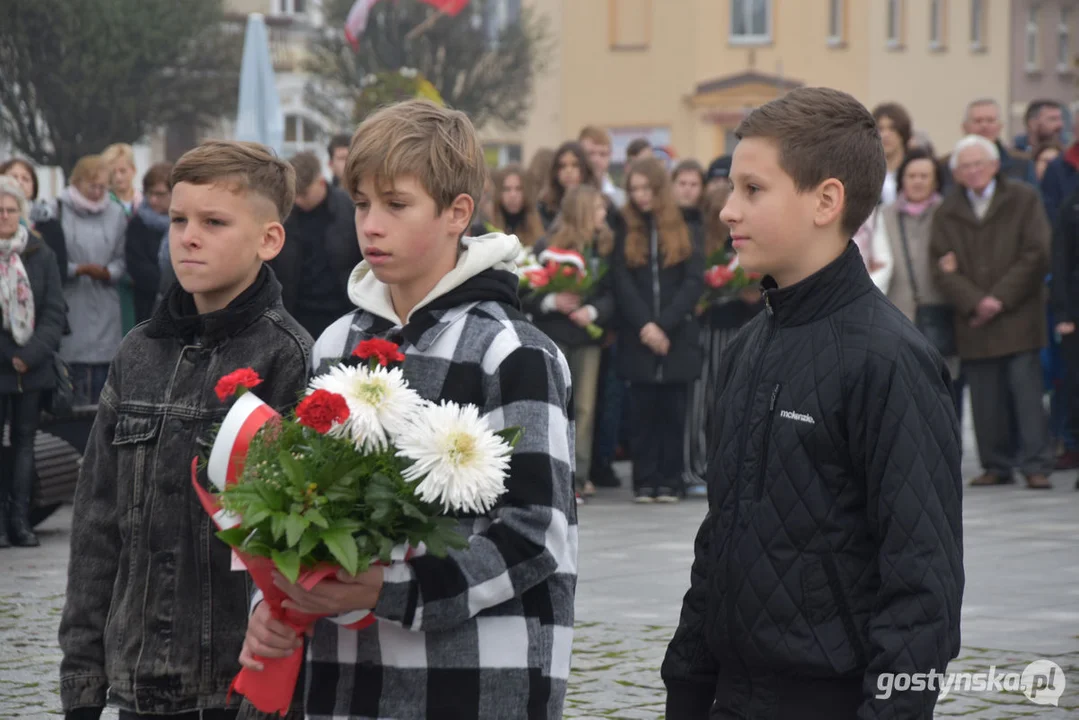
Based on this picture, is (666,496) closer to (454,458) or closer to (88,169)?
(88,169)

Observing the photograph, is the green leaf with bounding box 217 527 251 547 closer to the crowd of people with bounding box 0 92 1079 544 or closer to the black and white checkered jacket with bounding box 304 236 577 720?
the black and white checkered jacket with bounding box 304 236 577 720

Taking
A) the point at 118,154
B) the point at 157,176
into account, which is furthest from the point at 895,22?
the point at 157,176

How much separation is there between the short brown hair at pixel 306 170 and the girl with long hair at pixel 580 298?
1611 millimetres

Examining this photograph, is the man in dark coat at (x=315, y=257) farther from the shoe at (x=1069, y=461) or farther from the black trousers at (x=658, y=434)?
the shoe at (x=1069, y=461)

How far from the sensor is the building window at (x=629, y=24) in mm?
52719

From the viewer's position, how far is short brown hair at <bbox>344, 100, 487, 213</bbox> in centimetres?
330

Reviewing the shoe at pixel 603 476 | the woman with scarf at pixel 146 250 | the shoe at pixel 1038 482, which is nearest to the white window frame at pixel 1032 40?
the shoe at pixel 1038 482

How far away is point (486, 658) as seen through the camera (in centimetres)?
318

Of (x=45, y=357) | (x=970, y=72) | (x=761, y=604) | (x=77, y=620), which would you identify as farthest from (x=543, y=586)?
(x=970, y=72)

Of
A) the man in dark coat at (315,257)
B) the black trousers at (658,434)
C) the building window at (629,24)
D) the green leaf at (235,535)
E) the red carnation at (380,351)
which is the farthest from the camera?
the building window at (629,24)

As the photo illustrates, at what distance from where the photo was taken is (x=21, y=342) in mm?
9984

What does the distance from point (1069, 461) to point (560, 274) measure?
14.3 ft

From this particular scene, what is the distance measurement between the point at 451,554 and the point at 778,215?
89cm

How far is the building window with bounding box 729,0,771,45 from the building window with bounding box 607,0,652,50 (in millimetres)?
2660
